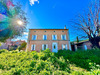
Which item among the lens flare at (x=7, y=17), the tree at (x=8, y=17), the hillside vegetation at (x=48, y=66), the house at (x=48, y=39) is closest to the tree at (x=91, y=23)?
the house at (x=48, y=39)

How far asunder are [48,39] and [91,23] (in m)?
9.01

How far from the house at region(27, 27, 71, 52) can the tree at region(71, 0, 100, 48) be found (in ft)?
11.0

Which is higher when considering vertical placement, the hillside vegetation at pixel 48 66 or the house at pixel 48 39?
the house at pixel 48 39

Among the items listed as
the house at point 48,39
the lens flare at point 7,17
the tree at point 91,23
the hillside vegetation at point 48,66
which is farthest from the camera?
the house at point 48,39

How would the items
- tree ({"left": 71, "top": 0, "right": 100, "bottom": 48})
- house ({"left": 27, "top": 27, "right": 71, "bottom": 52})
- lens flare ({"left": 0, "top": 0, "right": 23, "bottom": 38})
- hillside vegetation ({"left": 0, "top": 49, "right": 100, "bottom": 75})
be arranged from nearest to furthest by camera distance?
hillside vegetation ({"left": 0, "top": 49, "right": 100, "bottom": 75}) → lens flare ({"left": 0, "top": 0, "right": 23, "bottom": 38}) → tree ({"left": 71, "top": 0, "right": 100, "bottom": 48}) → house ({"left": 27, "top": 27, "right": 71, "bottom": 52})

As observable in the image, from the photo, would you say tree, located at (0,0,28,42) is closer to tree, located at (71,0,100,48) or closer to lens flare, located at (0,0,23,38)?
lens flare, located at (0,0,23,38)

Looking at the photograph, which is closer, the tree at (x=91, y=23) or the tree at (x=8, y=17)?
the tree at (x=8, y=17)

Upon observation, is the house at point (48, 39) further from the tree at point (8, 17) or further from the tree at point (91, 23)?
the tree at point (8, 17)

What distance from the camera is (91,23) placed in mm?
9148

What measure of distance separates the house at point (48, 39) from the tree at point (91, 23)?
3366mm

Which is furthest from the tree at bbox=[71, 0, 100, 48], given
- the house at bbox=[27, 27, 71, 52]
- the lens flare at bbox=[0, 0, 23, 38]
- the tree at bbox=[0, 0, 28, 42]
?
the lens flare at bbox=[0, 0, 23, 38]

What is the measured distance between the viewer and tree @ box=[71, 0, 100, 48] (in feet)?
28.0

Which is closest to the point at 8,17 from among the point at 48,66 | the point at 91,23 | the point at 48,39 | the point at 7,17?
the point at 7,17

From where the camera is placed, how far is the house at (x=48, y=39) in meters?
11.1
